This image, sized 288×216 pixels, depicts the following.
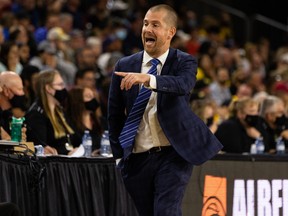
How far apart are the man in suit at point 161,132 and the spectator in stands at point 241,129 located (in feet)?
13.5

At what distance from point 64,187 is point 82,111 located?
7.53 ft

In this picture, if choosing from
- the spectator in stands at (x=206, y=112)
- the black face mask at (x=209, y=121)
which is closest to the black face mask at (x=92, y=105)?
the spectator in stands at (x=206, y=112)

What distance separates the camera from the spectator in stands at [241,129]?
11336mm

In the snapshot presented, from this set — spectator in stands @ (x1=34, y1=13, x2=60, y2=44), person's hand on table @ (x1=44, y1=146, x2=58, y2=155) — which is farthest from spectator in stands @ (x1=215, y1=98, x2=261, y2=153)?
spectator in stands @ (x1=34, y1=13, x2=60, y2=44)

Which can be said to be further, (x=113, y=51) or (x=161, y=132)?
(x=113, y=51)

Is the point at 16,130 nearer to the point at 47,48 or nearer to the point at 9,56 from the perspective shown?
the point at 9,56

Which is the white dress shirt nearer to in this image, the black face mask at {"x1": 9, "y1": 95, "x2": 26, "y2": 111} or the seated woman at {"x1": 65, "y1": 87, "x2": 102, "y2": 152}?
the black face mask at {"x1": 9, "y1": 95, "x2": 26, "y2": 111}

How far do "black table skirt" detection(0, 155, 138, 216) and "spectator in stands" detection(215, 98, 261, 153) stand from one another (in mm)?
2529

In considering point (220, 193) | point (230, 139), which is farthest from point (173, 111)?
point (230, 139)

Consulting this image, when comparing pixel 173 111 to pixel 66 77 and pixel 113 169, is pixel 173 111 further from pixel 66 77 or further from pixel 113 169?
pixel 66 77

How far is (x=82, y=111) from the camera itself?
1059 cm

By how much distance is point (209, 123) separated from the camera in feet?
39.5

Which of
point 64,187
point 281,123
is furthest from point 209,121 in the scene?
point 64,187

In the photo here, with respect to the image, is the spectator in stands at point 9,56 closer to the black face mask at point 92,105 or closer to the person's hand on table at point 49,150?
the black face mask at point 92,105
